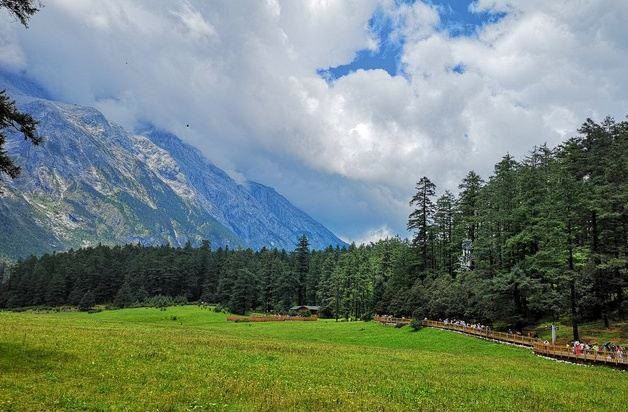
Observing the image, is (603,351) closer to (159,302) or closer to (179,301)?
(159,302)

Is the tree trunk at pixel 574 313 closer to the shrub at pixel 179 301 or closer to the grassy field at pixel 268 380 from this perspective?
the grassy field at pixel 268 380

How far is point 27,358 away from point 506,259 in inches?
2535

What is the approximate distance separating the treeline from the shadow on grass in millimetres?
46329

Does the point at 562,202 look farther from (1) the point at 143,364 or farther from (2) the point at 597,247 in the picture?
(1) the point at 143,364

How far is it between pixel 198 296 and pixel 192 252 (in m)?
25.9

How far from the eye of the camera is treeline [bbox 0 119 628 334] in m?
54.8

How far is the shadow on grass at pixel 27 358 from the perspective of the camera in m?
20.0

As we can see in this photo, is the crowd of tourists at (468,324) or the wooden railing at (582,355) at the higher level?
the crowd of tourists at (468,324)

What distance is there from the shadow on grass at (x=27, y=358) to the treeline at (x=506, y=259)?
46.3 meters

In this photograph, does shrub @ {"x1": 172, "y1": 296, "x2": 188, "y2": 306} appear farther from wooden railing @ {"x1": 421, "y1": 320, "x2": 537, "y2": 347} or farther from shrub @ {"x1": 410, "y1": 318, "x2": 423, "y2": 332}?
wooden railing @ {"x1": 421, "y1": 320, "x2": 537, "y2": 347}

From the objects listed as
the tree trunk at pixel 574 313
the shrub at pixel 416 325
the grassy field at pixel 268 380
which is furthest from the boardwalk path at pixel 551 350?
the shrub at pixel 416 325

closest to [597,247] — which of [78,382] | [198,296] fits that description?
[78,382]

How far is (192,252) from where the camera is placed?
185 metres

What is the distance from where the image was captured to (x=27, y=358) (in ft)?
72.8
